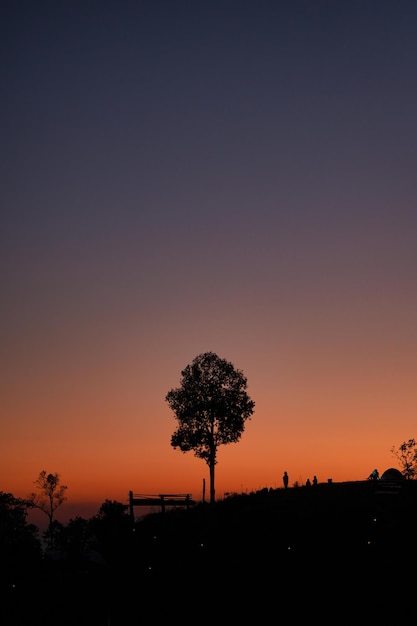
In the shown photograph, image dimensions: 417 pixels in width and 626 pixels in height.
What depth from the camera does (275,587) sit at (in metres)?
58.8

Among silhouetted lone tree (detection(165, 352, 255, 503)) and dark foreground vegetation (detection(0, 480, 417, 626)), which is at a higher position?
silhouetted lone tree (detection(165, 352, 255, 503))

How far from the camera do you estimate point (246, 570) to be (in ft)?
204

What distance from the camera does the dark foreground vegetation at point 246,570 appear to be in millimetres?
55344

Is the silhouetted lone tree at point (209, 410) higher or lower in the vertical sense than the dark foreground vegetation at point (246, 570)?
higher

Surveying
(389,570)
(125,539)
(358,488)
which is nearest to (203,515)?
(125,539)

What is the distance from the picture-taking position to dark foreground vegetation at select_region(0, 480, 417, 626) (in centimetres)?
5534

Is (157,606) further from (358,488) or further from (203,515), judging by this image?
(358,488)

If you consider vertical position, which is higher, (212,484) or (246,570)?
(212,484)

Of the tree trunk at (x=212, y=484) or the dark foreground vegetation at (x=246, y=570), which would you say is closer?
the dark foreground vegetation at (x=246, y=570)

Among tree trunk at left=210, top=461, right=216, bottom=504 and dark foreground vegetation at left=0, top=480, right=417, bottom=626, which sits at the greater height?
tree trunk at left=210, top=461, right=216, bottom=504

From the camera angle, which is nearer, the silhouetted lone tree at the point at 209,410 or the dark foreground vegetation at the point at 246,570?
the dark foreground vegetation at the point at 246,570

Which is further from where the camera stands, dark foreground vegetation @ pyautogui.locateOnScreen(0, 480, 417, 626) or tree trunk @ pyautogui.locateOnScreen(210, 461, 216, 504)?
tree trunk @ pyautogui.locateOnScreen(210, 461, 216, 504)

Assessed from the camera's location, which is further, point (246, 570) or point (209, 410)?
point (209, 410)

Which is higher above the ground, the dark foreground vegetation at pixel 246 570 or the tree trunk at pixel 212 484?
the tree trunk at pixel 212 484
